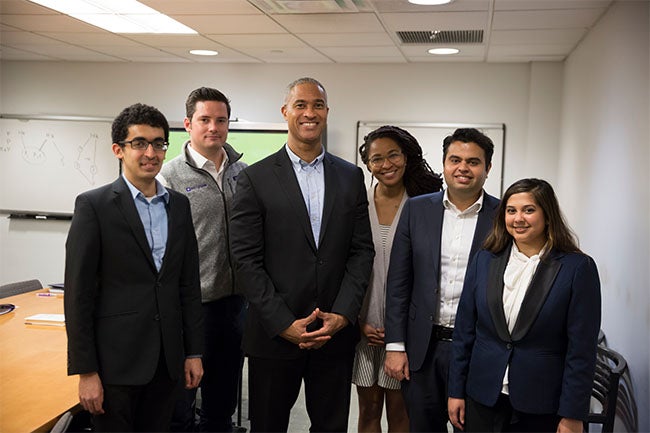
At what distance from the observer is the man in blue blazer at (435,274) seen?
239cm

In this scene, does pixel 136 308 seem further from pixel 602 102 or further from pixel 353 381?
pixel 602 102

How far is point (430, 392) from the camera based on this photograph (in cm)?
241

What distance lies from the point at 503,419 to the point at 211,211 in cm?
147

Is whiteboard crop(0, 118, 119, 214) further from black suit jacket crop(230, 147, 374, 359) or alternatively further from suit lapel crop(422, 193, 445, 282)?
suit lapel crop(422, 193, 445, 282)

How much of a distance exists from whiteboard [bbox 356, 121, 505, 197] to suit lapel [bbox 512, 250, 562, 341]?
3900 mm

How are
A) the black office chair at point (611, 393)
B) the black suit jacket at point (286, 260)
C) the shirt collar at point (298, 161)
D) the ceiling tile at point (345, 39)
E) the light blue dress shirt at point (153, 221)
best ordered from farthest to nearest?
the ceiling tile at point (345, 39)
the black office chair at point (611, 393)
the shirt collar at point (298, 161)
the black suit jacket at point (286, 260)
the light blue dress shirt at point (153, 221)

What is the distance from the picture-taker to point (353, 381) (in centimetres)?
268

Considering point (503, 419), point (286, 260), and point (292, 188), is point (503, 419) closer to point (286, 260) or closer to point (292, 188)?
point (286, 260)

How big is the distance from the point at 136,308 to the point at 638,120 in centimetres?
241

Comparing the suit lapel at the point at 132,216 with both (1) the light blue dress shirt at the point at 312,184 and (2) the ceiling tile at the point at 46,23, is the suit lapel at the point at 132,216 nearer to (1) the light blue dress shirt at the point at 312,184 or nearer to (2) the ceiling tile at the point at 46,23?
(1) the light blue dress shirt at the point at 312,184

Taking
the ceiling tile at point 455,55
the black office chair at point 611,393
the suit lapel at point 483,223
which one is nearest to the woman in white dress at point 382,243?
the suit lapel at point 483,223

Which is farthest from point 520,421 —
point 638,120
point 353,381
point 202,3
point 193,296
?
point 202,3

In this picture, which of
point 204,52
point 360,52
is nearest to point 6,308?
point 204,52

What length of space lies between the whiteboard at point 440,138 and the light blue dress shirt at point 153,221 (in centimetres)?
387
